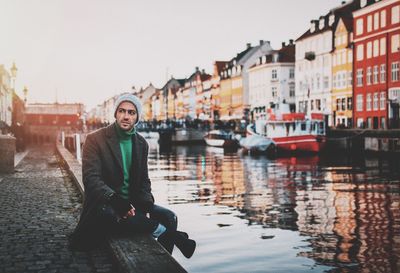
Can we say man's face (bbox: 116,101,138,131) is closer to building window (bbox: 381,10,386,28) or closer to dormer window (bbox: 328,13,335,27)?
building window (bbox: 381,10,386,28)

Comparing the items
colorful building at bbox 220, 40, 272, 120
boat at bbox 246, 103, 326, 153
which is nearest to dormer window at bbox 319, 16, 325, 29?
colorful building at bbox 220, 40, 272, 120

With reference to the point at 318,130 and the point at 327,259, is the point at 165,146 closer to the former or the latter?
the point at 318,130

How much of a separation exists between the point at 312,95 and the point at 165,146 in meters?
21.0

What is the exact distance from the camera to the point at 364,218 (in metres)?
17.3

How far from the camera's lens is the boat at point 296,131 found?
5943 centimetres

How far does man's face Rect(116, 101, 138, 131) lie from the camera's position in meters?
7.72

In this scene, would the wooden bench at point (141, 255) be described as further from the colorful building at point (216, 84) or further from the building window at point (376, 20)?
the colorful building at point (216, 84)

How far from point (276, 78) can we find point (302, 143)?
44.6 metres

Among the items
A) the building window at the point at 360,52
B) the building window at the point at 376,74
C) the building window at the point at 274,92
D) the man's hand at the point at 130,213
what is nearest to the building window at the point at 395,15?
the building window at the point at 376,74

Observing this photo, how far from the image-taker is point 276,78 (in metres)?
103

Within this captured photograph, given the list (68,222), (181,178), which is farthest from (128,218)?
(181,178)

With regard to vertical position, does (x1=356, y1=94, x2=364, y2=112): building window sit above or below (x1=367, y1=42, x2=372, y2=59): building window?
below

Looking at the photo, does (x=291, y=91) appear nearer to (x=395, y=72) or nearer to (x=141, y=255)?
(x=395, y=72)

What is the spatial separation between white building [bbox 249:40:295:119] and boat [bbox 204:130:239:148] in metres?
17.6
